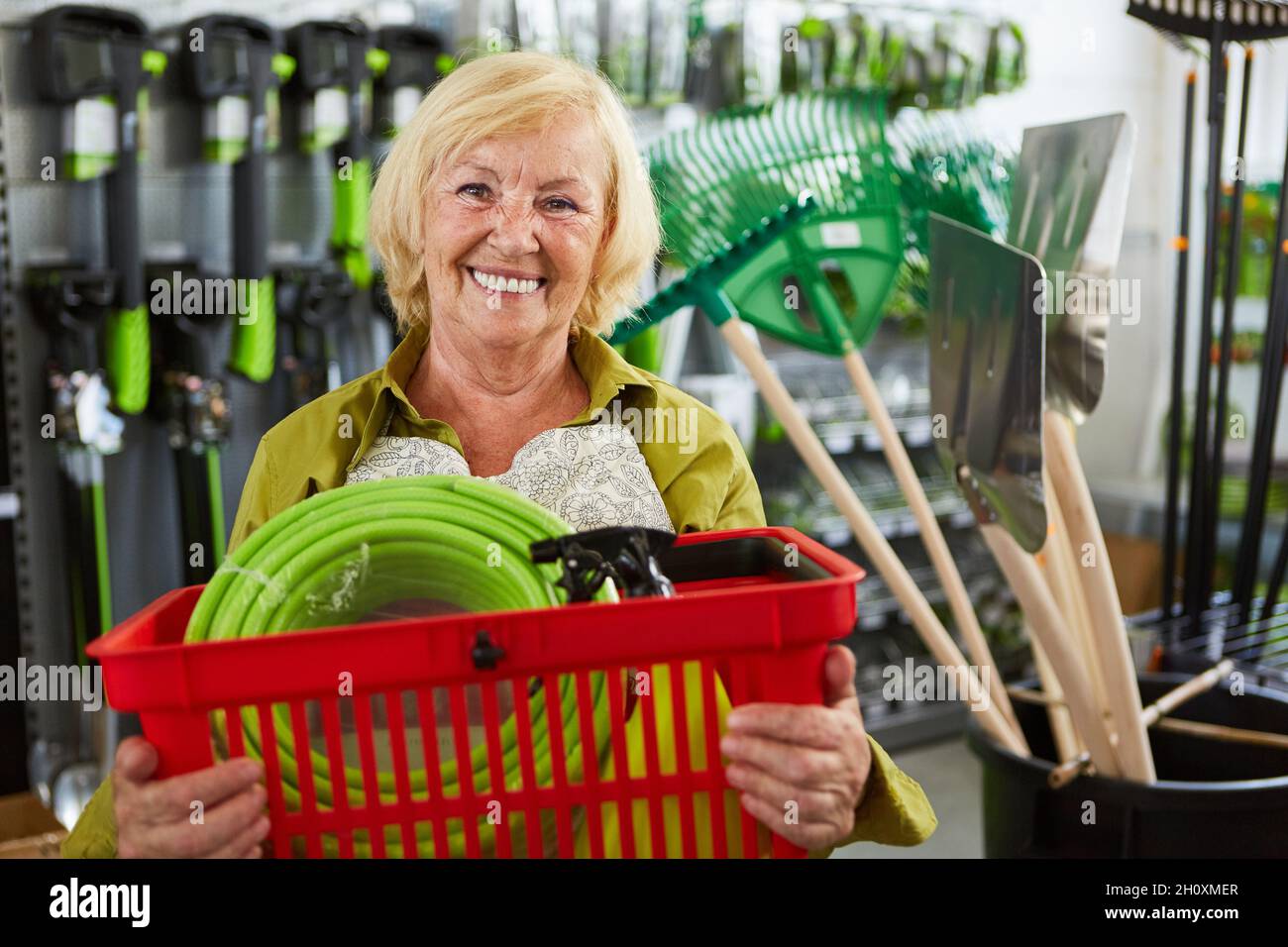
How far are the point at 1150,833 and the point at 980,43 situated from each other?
10.6 feet

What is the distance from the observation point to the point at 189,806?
854 millimetres

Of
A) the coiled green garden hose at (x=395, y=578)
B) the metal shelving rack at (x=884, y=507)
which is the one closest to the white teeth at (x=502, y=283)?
the coiled green garden hose at (x=395, y=578)

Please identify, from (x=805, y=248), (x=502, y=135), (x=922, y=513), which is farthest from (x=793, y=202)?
(x=502, y=135)

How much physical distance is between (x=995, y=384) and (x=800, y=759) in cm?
66

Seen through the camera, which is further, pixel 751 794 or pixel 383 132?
→ pixel 383 132

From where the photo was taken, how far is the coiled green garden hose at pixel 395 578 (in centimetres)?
90

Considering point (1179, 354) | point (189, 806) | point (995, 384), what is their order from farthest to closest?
point (1179, 354), point (995, 384), point (189, 806)

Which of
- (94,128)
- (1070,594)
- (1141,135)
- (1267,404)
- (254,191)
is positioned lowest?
(1070,594)

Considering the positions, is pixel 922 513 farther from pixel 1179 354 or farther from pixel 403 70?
pixel 403 70

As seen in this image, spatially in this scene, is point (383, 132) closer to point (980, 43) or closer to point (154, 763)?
point (980, 43)

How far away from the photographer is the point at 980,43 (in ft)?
13.6

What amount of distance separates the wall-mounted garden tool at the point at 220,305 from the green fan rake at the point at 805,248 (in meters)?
1.37
